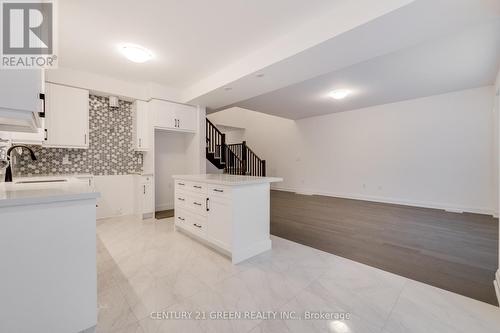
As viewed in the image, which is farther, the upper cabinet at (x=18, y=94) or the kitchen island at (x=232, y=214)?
the kitchen island at (x=232, y=214)

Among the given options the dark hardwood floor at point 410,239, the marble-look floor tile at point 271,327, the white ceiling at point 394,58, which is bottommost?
the marble-look floor tile at point 271,327

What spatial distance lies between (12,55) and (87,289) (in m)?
1.44

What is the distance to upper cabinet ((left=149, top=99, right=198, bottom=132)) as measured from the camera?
454 cm

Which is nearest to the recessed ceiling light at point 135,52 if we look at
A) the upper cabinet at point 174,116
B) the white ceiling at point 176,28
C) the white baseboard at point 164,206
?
the white ceiling at point 176,28

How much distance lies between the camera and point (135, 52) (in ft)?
10.1

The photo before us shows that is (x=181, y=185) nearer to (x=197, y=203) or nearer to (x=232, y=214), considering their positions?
(x=197, y=203)

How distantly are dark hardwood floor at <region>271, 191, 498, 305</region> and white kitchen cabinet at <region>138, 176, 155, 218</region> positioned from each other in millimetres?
2510

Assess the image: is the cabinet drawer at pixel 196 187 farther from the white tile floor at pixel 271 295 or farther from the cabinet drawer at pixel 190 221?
the white tile floor at pixel 271 295

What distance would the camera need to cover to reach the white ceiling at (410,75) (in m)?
3.03

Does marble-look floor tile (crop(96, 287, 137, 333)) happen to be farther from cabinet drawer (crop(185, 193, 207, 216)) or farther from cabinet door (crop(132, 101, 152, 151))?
cabinet door (crop(132, 101, 152, 151))

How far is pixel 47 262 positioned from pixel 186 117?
4.04 m

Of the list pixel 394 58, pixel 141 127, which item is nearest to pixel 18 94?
pixel 141 127

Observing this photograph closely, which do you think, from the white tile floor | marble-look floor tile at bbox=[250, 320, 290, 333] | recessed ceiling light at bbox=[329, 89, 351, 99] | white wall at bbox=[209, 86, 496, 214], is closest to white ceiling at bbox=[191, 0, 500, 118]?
recessed ceiling light at bbox=[329, 89, 351, 99]

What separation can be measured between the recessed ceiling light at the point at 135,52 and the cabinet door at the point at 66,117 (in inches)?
57.3
